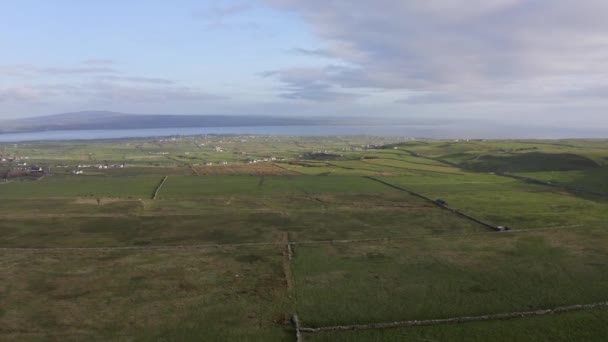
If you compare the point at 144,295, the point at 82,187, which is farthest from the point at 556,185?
the point at 82,187

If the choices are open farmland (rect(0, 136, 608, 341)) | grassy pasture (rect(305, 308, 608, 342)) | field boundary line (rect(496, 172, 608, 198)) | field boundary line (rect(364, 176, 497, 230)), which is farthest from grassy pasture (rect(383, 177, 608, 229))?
grassy pasture (rect(305, 308, 608, 342))

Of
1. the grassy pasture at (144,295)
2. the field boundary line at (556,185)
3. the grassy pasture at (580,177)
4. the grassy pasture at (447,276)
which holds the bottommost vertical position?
the grassy pasture at (144,295)

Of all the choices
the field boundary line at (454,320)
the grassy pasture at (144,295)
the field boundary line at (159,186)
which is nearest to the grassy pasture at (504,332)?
the field boundary line at (454,320)

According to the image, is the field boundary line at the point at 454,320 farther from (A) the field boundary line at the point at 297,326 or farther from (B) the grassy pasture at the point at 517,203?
(B) the grassy pasture at the point at 517,203

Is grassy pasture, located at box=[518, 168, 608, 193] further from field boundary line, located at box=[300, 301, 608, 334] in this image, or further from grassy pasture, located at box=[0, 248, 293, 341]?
grassy pasture, located at box=[0, 248, 293, 341]

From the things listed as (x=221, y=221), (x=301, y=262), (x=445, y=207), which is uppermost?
(x=445, y=207)

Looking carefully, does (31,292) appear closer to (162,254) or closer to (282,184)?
(162,254)

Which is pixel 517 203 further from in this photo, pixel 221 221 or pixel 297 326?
pixel 297 326
